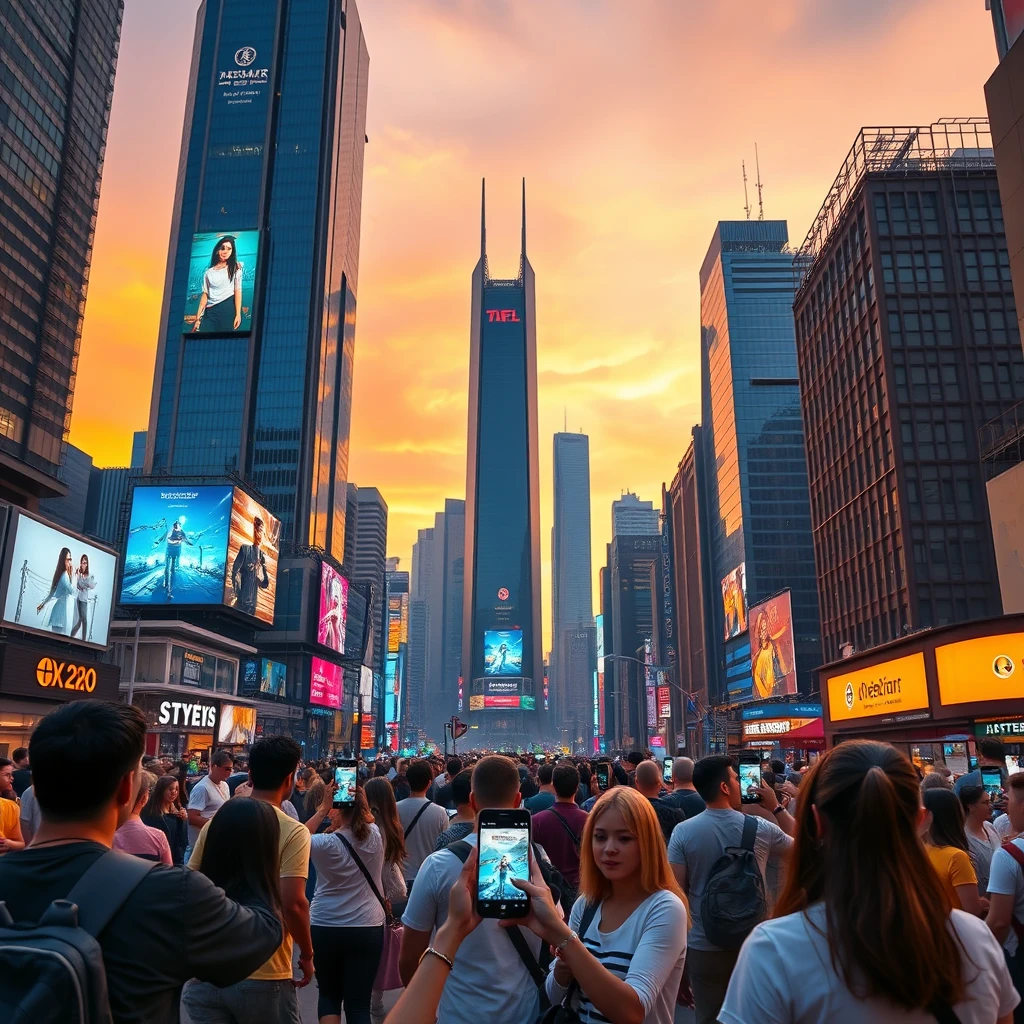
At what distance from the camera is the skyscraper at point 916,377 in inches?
2180

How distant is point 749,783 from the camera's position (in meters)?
7.89

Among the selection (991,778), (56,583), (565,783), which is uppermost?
(56,583)

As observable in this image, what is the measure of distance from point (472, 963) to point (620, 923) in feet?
2.59

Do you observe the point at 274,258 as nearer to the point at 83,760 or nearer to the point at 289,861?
the point at 289,861

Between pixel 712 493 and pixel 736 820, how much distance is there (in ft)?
414

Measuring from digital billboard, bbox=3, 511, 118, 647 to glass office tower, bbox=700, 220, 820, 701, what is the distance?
69748 millimetres

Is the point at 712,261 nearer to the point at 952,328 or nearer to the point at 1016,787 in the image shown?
the point at 952,328

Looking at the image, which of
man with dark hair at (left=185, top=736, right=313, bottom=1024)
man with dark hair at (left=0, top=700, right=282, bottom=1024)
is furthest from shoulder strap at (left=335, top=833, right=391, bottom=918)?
man with dark hair at (left=0, top=700, right=282, bottom=1024)

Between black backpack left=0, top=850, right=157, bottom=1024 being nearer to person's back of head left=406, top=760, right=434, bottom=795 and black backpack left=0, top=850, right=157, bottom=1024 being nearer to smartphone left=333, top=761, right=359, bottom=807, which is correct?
Result: smartphone left=333, top=761, right=359, bottom=807

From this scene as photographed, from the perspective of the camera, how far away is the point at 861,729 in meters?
41.4

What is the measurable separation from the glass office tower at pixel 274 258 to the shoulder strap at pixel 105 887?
5365 inches

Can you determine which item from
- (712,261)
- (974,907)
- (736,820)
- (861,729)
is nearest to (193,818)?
(736,820)

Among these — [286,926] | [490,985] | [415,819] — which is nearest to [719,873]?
[490,985]

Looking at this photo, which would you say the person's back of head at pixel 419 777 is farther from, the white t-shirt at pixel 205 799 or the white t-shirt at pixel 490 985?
the white t-shirt at pixel 490 985
